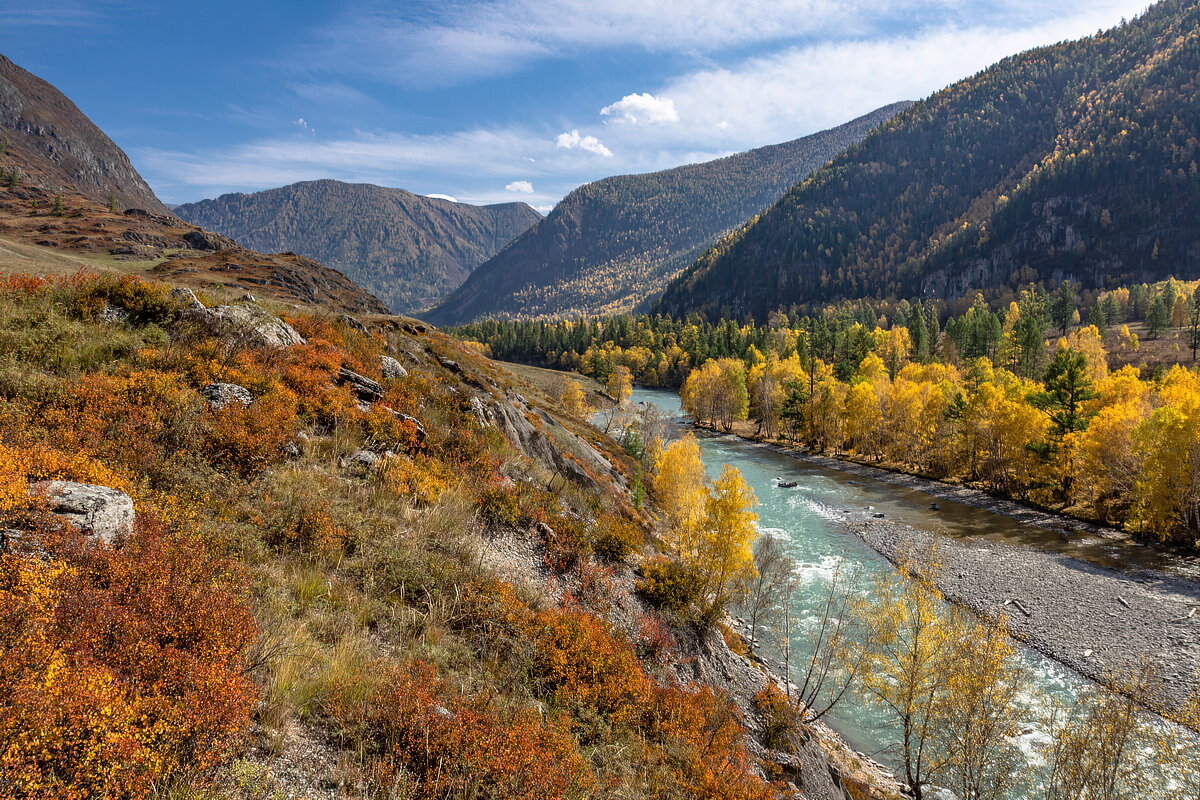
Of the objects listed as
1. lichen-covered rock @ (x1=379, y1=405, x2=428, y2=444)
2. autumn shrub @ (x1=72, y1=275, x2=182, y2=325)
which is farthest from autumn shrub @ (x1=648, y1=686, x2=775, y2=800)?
autumn shrub @ (x1=72, y1=275, x2=182, y2=325)

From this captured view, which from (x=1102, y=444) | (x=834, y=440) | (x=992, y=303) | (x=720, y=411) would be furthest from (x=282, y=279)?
(x=992, y=303)

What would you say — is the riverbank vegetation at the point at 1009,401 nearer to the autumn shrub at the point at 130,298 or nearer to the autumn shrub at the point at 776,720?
the autumn shrub at the point at 776,720

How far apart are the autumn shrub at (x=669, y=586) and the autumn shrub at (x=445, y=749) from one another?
8761 millimetres

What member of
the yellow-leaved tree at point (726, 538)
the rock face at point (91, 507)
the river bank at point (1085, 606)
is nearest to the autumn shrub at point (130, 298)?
the rock face at point (91, 507)

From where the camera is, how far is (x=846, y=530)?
4488 cm

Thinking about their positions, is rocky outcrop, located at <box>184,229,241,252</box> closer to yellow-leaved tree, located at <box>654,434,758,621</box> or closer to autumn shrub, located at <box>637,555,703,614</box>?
yellow-leaved tree, located at <box>654,434,758,621</box>

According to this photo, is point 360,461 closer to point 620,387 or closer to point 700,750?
point 700,750

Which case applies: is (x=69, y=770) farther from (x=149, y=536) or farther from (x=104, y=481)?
(x=104, y=481)

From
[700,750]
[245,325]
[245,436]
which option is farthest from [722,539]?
[245,325]

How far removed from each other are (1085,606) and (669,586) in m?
32.5

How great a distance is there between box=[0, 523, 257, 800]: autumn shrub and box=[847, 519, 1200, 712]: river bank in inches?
1303

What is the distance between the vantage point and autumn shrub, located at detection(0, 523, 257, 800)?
4016 millimetres

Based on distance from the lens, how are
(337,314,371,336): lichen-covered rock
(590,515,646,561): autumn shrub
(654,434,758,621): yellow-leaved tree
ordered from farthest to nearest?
1. (654,434,758,621): yellow-leaved tree
2. (337,314,371,336): lichen-covered rock
3. (590,515,646,561): autumn shrub

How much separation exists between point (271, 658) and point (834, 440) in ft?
268
